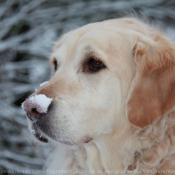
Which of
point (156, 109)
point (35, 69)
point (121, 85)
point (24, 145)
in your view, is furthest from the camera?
point (35, 69)

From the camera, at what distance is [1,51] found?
670cm

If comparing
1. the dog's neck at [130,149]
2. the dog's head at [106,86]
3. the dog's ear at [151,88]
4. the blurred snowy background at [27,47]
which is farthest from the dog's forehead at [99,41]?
the blurred snowy background at [27,47]

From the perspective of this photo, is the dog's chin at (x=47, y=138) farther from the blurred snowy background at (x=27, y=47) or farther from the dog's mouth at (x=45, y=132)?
the blurred snowy background at (x=27, y=47)

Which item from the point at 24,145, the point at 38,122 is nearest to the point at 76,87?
the point at 38,122

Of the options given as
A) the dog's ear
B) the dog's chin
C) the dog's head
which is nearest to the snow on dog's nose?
the dog's head

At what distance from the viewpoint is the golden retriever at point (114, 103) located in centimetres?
272

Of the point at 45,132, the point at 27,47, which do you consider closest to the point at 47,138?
the point at 45,132

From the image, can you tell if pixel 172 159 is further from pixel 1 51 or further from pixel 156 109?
pixel 1 51

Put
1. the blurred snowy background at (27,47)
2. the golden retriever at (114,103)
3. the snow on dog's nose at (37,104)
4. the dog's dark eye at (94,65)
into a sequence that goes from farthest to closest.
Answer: the blurred snowy background at (27,47)
the dog's dark eye at (94,65)
the golden retriever at (114,103)
the snow on dog's nose at (37,104)

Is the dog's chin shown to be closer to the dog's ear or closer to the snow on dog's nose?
the snow on dog's nose

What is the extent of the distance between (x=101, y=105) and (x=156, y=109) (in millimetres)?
416

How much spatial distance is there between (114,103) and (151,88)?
1.04 ft

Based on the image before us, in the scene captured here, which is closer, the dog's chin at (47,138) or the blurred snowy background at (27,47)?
the dog's chin at (47,138)

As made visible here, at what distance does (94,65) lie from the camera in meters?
2.89
